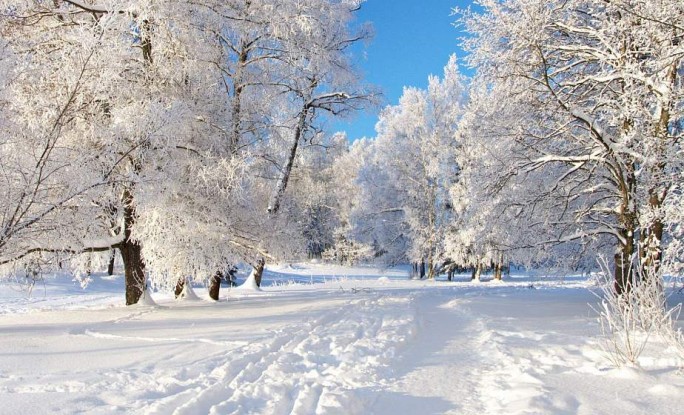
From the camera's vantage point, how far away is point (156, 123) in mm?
8227

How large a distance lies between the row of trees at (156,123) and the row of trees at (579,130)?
4.34m

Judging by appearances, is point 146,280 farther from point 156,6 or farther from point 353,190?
point 353,190

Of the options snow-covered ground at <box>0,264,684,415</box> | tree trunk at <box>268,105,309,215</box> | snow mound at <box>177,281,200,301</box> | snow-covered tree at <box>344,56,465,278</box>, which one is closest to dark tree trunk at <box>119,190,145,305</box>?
snow mound at <box>177,281,200,301</box>

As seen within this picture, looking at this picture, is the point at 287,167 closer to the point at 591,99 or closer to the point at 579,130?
the point at 579,130

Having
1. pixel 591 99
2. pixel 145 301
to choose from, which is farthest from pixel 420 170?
pixel 145 301

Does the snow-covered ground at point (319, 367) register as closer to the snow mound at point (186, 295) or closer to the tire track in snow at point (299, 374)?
the tire track in snow at point (299, 374)

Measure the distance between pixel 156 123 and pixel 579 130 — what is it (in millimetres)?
8007

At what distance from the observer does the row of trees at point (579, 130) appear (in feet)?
23.2

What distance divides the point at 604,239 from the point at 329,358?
8.73 meters

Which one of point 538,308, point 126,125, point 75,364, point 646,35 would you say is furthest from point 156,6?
point 538,308

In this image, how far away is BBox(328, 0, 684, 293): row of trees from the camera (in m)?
7.08

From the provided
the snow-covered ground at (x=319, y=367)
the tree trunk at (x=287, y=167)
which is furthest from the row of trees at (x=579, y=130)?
the tree trunk at (x=287, y=167)

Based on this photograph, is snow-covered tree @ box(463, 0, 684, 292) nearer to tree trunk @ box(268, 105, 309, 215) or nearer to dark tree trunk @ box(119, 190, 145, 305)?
tree trunk @ box(268, 105, 309, 215)

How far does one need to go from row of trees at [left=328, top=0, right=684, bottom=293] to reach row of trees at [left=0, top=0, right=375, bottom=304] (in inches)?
171
